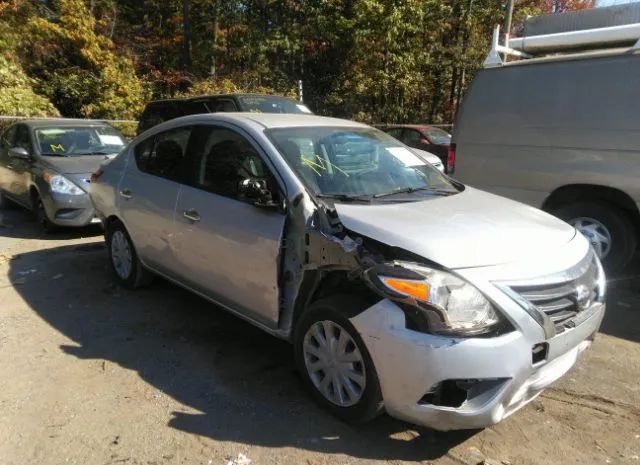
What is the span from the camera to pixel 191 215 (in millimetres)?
3896

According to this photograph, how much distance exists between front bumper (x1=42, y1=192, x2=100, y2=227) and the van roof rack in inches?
209

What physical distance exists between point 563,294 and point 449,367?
780 mm

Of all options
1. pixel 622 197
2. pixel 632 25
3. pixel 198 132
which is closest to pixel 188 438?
pixel 198 132

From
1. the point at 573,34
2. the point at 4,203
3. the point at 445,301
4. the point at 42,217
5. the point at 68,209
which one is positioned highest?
the point at 573,34

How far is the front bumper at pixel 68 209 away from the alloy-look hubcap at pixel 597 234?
232 inches

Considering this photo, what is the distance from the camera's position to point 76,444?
2.81 m

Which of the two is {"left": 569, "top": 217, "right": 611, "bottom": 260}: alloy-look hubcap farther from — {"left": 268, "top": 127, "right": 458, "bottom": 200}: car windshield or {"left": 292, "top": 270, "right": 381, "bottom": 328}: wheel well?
{"left": 292, "top": 270, "right": 381, "bottom": 328}: wheel well

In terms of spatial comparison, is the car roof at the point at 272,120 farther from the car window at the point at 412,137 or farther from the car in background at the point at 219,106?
the car window at the point at 412,137

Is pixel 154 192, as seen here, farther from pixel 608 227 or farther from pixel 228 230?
pixel 608 227

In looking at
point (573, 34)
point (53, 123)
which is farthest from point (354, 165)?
point (53, 123)

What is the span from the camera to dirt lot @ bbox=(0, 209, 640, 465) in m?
2.75

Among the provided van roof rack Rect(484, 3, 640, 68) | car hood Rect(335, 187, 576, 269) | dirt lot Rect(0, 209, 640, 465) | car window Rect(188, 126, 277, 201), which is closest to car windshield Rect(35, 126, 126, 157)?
dirt lot Rect(0, 209, 640, 465)

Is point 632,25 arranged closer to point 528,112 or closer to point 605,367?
point 528,112

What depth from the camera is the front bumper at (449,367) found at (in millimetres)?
2447
